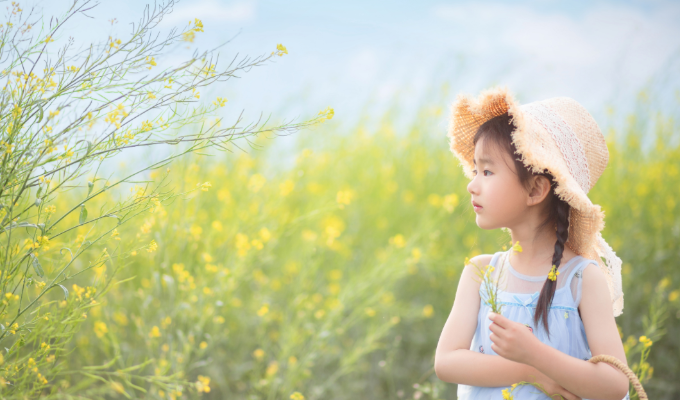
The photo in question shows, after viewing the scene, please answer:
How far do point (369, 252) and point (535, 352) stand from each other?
7.35ft

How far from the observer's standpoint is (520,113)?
1.10m

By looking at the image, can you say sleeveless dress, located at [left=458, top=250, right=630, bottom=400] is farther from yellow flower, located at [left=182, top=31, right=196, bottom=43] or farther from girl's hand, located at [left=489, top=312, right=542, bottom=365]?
yellow flower, located at [left=182, top=31, right=196, bottom=43]

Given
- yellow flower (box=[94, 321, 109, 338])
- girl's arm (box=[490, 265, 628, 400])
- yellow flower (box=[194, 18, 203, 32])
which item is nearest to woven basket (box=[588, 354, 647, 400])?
girl's arm (box=[490, 265, 628, 400])

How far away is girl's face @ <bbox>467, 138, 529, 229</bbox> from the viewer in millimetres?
1151

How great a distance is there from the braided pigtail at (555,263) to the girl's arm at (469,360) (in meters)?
0.12

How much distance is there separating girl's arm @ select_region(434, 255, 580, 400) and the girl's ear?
214 millimetres

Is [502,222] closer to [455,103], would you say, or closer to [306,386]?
[455,103]

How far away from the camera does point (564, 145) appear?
1164mm

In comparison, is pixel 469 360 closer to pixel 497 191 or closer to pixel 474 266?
pixel 474 266

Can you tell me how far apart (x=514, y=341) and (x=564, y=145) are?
49 centimetres

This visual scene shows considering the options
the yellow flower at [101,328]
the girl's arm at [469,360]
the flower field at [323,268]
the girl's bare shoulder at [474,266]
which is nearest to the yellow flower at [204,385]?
the flower field at [323,268]

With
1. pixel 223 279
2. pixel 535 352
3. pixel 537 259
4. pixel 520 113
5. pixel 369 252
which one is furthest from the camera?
pixel 369 252

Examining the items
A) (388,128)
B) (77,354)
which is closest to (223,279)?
(77,354)

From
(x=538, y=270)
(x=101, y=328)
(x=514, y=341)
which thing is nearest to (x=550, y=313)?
(x=538, y=270)
